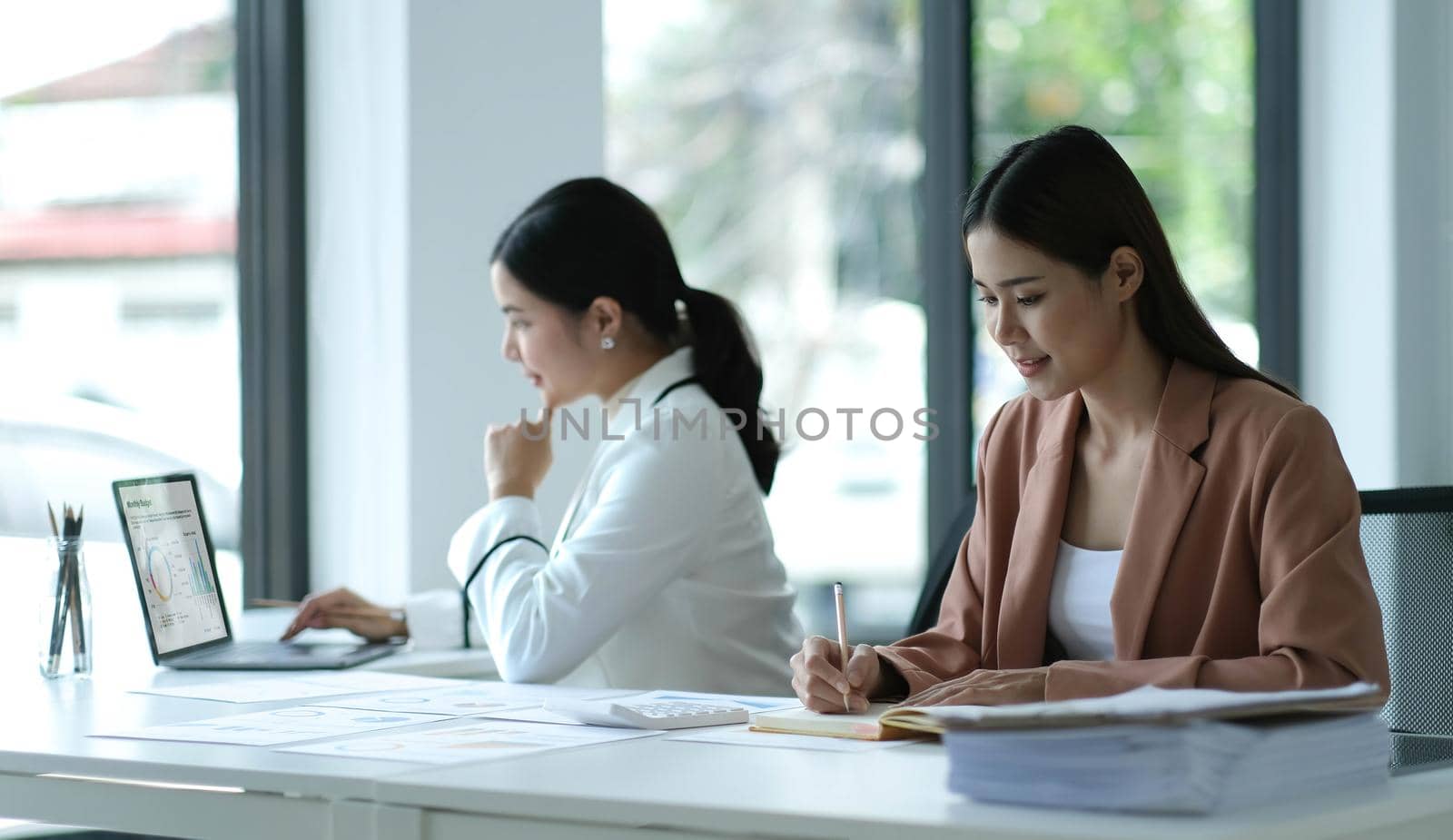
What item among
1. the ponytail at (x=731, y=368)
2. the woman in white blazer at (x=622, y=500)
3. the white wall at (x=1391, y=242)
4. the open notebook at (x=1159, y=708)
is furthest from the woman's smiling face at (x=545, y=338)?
the white wall at (x=1391, y=242)

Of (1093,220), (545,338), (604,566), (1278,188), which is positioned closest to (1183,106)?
(1278,188)

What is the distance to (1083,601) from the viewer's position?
1725 mm

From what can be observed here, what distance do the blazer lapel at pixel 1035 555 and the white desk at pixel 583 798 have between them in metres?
0.38

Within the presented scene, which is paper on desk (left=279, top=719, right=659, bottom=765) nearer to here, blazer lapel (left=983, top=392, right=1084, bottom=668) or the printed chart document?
the printed chart document

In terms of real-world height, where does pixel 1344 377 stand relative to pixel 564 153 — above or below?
below

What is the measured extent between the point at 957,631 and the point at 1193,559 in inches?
12.2

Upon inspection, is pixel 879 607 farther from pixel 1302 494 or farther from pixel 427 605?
pixel 1302 494

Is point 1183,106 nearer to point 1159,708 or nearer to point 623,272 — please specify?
point 623,272

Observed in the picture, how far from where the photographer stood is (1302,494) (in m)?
1.51

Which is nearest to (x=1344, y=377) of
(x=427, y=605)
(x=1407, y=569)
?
(x=1407, y=569)

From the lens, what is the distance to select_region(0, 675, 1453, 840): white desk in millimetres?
1064

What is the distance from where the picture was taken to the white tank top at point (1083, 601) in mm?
1706

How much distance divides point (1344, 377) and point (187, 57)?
2228 millimetres

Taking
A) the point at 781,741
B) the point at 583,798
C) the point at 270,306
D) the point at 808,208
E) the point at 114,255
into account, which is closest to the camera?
the point at 583,798
